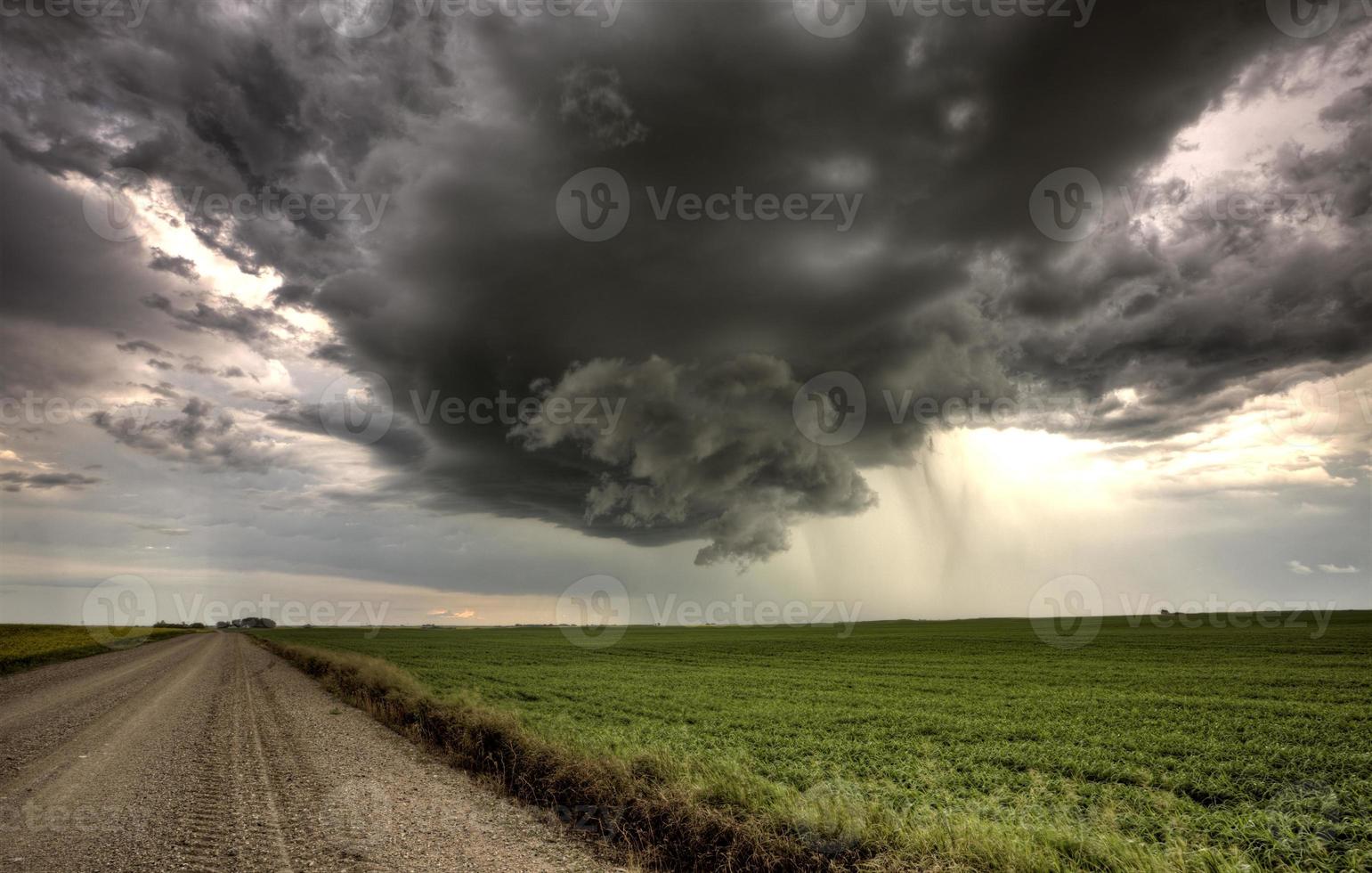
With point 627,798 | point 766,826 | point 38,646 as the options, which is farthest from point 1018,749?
point 38,646

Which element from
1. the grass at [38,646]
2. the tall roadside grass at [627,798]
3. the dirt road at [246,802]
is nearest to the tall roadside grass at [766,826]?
the tall roadside grass at [627,798]

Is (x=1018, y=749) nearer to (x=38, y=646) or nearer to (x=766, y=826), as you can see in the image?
(x=766, y=826)

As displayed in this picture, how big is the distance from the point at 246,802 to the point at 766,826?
29.7 ft

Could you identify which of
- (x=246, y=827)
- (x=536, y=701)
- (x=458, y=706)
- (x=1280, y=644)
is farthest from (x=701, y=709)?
(x=1280, y=644)

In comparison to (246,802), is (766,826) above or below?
above

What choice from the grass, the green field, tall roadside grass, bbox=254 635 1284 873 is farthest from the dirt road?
the grass

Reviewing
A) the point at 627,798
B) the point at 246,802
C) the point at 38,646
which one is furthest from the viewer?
the point at 38,646

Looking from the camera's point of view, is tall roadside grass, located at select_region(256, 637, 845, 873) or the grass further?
the grass

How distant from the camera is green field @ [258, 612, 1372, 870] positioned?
799 cm

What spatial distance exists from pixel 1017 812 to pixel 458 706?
14.4 meters

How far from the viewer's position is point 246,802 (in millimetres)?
10711

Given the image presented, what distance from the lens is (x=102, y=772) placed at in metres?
12.8

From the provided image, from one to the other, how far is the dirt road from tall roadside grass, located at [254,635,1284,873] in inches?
32.0

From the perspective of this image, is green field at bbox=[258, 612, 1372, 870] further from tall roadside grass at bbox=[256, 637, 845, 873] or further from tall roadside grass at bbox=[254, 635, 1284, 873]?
tall roadside grass at bbox=[256, 637, 845, 873]
